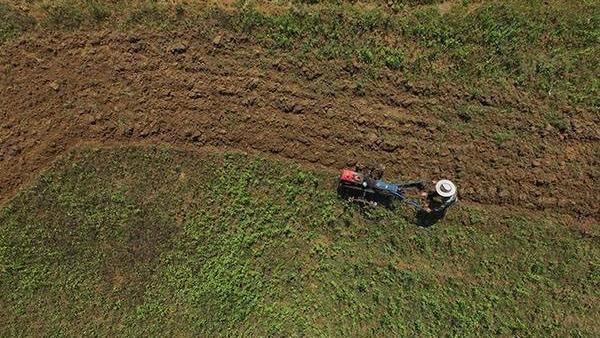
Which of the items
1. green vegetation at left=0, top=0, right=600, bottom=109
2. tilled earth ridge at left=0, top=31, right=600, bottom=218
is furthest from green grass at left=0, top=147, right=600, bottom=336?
green vegetation at left=0, top=0, right=600, bottom=109

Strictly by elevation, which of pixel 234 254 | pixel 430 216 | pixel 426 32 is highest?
pixel 426 32

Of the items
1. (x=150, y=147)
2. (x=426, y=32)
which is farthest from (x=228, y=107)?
(x=426, y=32)

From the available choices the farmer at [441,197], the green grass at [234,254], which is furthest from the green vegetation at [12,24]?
the farmer at [441,197]

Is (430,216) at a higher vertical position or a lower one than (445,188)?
lower

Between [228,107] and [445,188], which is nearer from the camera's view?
[445,188]

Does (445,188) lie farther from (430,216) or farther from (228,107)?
(228,107)

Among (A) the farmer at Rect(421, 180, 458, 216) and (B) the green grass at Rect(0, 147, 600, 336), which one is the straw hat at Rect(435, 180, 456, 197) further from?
(B) the green grass at Rect(0, 147, 600, 336)

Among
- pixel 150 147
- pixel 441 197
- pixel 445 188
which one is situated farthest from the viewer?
pixel 150 147
